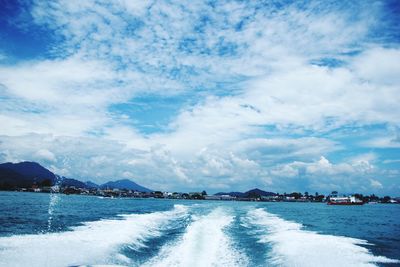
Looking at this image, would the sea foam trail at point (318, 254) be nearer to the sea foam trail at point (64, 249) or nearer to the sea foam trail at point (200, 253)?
the sea foam trail at point (200, 253)

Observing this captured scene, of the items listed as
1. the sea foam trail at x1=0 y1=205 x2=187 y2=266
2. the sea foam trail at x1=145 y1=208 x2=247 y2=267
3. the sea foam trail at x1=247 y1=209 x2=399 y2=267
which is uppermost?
the sea foam trail at x1=0 y1=205 x2=187 y2=266

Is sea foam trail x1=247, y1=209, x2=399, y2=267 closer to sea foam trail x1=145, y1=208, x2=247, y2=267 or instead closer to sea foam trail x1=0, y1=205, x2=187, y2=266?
sea foam trail x1=145, y1=208, x2=247, y2=267

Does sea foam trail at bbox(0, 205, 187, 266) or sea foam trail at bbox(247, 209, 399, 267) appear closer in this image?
sea foam trail at bbox(0, 205, 187, 266)

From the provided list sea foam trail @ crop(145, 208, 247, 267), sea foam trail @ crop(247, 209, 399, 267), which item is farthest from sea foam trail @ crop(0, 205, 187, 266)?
sea foam trail @ crop(247, 209, 399, 267)

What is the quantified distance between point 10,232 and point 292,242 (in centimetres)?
1847

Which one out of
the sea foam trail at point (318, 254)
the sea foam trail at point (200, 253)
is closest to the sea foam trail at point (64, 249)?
the sea foam trail at point (200, 253)

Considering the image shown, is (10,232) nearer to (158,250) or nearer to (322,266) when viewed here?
(158,250)

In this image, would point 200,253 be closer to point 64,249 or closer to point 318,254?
point 318,254

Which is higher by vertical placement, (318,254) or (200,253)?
(318,254)

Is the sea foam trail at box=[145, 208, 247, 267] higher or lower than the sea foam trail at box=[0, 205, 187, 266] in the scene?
lower

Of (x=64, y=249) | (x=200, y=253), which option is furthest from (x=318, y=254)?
(x=64, y=249)

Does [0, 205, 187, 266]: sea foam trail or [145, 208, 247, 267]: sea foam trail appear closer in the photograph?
[0, 205, 187, 266]: sea foam trail

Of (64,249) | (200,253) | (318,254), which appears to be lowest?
(200,253)

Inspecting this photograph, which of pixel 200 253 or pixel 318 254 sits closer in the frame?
pixel 318 254
